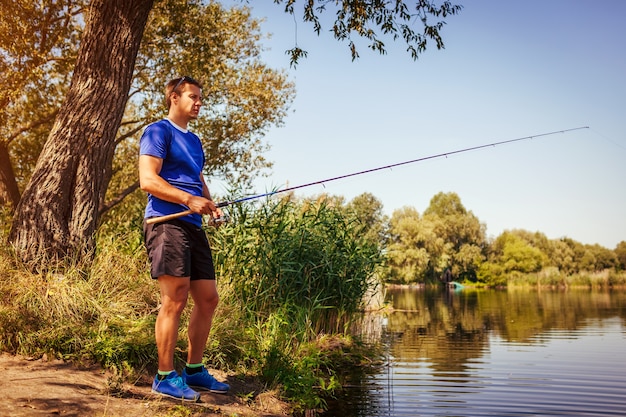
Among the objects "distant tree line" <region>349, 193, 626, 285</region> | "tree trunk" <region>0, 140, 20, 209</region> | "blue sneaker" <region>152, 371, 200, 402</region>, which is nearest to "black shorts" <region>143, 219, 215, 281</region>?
"blue sneaker" <region>152, 371, 200, 402</region>

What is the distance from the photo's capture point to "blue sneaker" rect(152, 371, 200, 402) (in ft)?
14.8

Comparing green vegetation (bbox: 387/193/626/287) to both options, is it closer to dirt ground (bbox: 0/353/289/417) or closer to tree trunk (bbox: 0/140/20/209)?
tree trunk (bbox: 0/140/20/209)

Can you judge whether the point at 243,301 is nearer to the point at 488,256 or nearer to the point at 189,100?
the point at 189,100

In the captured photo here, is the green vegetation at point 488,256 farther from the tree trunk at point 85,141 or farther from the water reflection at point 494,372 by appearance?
the tree trunk at point 85,141

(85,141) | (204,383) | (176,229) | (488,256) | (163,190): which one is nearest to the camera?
(163,190)

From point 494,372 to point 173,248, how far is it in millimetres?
6396

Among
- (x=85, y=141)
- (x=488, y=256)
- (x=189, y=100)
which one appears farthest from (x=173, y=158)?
(x=488, y=256)

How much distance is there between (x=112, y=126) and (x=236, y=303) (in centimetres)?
259

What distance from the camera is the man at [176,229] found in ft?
14.1

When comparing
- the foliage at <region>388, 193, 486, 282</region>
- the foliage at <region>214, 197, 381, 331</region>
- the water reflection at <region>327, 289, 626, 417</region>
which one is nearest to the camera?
the water reflection at <region>327, 289, 626, 417</region>

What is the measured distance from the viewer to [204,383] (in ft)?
16.3

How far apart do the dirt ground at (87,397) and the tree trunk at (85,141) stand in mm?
2108

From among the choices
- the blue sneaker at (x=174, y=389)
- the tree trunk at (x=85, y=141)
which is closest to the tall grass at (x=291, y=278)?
the blue sneaker at (x=174, y=389)

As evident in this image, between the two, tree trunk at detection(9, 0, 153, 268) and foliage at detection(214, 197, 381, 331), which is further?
foliage at detection(214, 197, 381, 331)
